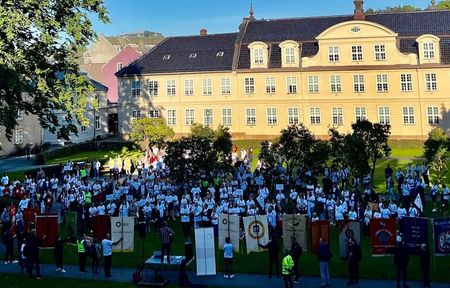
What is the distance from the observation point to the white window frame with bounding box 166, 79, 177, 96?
6875 cm

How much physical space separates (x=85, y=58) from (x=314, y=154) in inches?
2979

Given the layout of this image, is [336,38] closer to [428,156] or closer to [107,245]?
[428,156]

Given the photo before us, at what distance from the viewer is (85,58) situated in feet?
332

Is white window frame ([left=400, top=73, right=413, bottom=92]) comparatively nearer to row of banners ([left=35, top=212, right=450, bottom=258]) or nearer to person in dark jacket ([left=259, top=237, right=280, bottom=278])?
row of banners ([left=35, top=212, right=450, bottom=258])

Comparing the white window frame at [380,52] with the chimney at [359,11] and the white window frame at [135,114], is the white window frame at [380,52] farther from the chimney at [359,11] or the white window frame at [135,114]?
the white window frame at [135,114]

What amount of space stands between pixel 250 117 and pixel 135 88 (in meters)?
16.1

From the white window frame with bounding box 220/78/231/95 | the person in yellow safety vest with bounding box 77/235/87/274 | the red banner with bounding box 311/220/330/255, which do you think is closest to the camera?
the person in yellow safety vest with bounding box 77/235/87/274

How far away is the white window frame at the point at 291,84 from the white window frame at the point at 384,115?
34.1 feet

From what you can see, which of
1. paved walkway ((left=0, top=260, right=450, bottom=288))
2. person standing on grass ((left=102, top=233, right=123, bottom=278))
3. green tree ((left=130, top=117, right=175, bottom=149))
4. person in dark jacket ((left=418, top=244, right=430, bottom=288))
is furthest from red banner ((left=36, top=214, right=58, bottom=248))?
green tree ((left=130, top=117, right=175, bottom=149))

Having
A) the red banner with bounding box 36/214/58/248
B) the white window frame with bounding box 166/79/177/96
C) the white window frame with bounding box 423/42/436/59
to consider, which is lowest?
the red banner with bounding box 36/214/58/248

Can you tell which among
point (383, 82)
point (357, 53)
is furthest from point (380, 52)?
point (383, 82)

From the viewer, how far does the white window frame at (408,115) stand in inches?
2420

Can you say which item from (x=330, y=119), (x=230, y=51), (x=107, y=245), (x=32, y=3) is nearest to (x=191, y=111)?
(x=230, y=51)

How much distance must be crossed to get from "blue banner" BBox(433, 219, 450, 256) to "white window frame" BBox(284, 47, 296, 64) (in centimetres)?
4491
